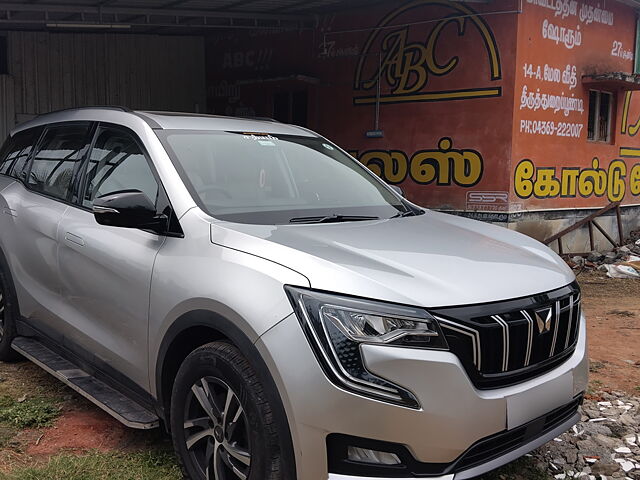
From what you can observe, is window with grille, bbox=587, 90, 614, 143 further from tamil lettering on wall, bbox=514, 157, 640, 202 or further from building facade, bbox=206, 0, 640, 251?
tamil lettering on wall, bbox=514, 157, 640, 202

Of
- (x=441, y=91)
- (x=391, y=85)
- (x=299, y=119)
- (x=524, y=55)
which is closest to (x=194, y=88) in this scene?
(x=299, y=119)

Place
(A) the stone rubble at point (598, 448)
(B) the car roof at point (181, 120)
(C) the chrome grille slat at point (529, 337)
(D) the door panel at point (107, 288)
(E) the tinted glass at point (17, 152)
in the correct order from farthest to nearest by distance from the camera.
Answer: (E) the tinted glass at point (17, 152)
(B) the car roof at point (181, 120)
(A) the stone rubble at point (598, 448)
(D) the door panel at point (107, 288)
(C) the chrome grille slat at point (529, 337)

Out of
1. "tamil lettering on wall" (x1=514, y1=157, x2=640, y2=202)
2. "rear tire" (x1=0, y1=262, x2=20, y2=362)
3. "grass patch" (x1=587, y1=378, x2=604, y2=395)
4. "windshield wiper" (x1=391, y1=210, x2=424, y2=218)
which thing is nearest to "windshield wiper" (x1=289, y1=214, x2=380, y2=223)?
"windshield wiper" (x1=391, y1=210, x2=424, y2=218)

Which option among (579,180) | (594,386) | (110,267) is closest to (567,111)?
(579,180)

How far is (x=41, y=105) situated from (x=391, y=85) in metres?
7.05

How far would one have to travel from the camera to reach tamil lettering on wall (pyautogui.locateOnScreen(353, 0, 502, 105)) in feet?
31.5

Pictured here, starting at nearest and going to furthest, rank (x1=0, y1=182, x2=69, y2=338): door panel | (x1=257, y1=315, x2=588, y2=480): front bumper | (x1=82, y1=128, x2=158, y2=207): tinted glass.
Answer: (x1=257, y1=315, x2=588, y2=480): front bumper
(x1=82, y1=128, x2=158, y2=207): tinted glass
(x1=0, y1=182, x2=69, y2=338): door panel

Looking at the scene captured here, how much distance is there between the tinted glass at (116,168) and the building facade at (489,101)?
A: 689 cm

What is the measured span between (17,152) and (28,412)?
213 centimetres

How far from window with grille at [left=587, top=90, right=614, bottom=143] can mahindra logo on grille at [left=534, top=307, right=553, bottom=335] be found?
9420 millimetres

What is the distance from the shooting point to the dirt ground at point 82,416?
11.2 ft

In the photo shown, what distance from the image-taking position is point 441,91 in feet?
33.2

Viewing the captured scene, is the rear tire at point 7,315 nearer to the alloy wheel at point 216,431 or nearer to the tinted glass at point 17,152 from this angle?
the tinted glass at point 17,152

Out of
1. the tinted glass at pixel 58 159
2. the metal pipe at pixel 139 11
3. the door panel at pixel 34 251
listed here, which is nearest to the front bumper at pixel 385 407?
the door panel at pixel 34 251
